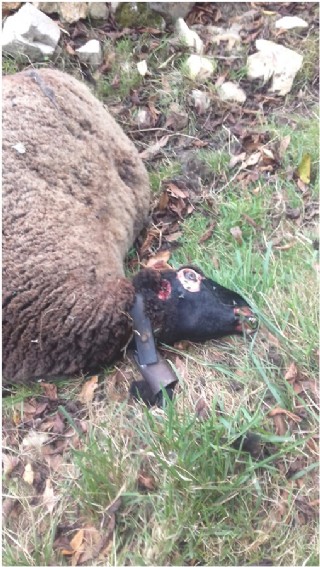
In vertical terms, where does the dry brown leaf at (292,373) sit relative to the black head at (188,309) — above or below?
below

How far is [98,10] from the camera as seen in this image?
4.75 meters

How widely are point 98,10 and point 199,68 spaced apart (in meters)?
0.91

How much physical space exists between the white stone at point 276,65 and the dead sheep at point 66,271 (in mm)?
1643

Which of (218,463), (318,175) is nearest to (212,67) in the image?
(318,175)

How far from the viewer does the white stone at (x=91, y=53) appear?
181 inches

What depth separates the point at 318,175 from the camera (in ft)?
12.5

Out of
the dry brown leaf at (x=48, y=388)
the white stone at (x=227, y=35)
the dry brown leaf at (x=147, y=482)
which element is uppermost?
the white stone at (x=227, y=35)

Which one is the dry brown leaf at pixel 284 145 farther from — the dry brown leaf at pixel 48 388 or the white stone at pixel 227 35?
the dry brown leaf at pixel 48 388

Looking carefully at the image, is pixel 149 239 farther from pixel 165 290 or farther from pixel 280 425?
pixel 280 425

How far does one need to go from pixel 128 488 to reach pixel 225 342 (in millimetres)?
868

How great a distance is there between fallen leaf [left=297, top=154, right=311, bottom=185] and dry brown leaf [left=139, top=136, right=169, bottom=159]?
932mm

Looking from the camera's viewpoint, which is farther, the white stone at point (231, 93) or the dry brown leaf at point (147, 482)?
the white stone at point (231, 93)

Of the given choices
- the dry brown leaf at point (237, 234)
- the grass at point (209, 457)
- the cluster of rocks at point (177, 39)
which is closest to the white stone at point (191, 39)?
the cluster of rocks at point (177, 39)

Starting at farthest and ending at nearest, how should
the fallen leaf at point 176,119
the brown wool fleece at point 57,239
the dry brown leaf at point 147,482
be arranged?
1. the fallen leaf at point 176,119
2. the brown wool fleece at point 57,239
3. the dry brown leaf at point 147,482
